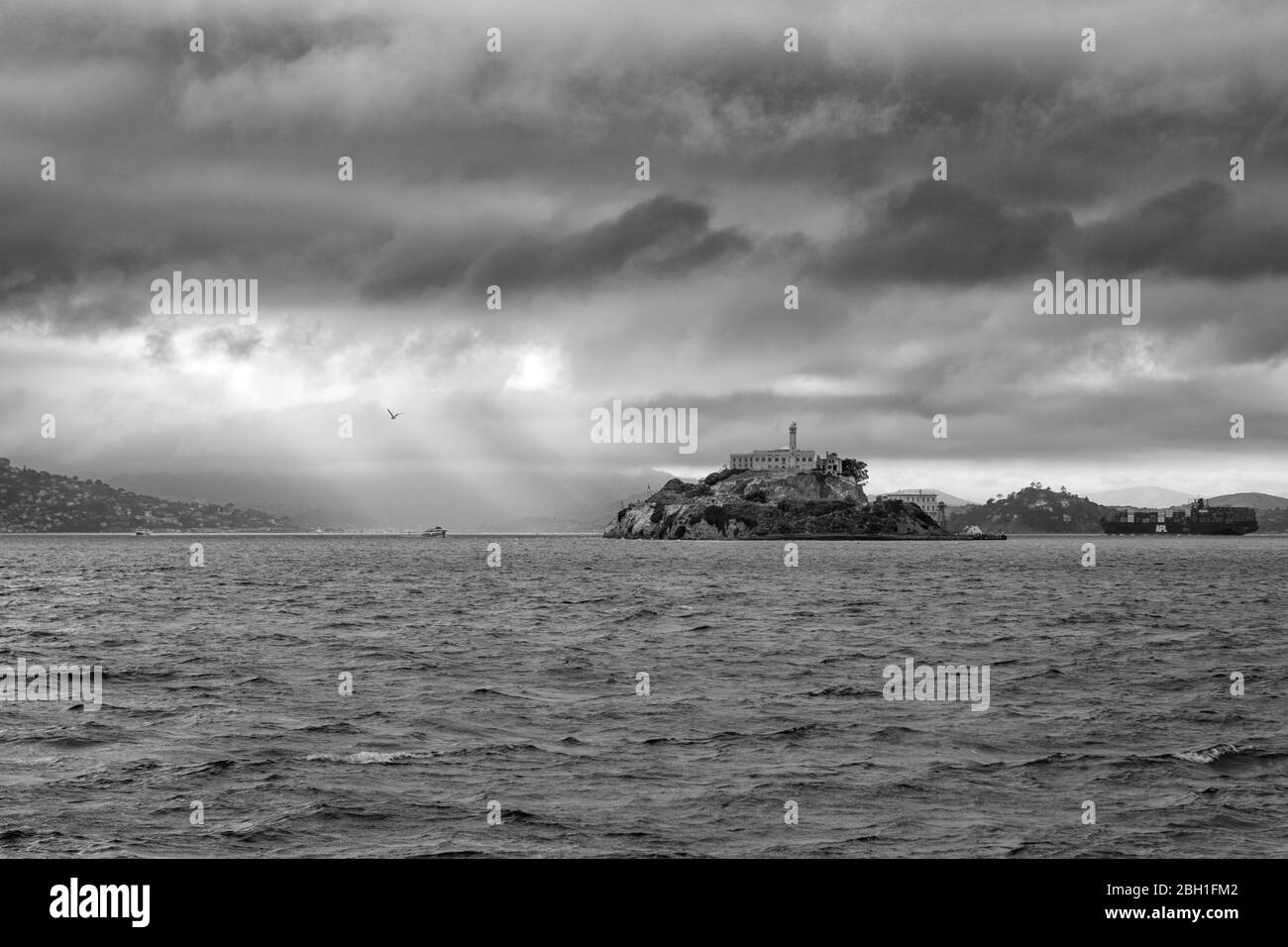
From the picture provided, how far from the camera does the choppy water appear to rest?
21.6 m

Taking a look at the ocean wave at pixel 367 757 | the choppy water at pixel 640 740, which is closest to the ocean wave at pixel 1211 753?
the choppy water at pixel 640 740

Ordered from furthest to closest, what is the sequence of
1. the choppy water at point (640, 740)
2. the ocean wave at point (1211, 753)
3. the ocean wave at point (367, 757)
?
the ocean wave at point (1211, 753) → the ocean wave at point (367, 757) → the choppy water at point (640, 740)

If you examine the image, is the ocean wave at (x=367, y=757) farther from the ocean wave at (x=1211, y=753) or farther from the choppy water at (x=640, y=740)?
the ocean wave at (x=1211, y=753)

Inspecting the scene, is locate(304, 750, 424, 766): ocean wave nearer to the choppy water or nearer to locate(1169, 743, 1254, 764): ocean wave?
the choppy water

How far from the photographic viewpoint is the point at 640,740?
3072 cm

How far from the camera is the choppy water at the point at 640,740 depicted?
21625 millimetres

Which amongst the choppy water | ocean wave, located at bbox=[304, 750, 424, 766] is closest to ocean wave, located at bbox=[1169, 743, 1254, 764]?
the choppy water

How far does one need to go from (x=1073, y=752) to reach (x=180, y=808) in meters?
20.9

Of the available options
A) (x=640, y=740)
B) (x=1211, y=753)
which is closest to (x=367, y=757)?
(x=640, y=740)

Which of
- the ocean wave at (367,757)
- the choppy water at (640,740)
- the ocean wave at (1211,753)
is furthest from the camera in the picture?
the ocean wave at (1211,753)

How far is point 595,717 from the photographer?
34.5 m

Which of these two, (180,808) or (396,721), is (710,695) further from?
(180,808)

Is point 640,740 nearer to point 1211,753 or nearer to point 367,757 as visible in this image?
point 367,757
